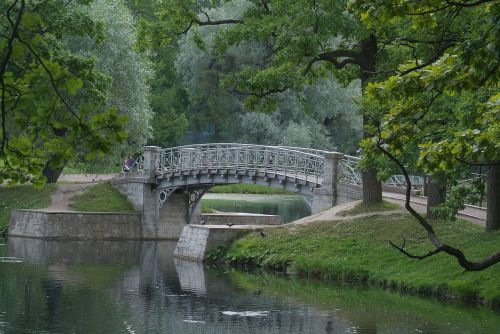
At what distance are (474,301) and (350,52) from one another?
9888 mm

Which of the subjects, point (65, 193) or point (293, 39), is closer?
point (293, 39)

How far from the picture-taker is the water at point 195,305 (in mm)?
19719

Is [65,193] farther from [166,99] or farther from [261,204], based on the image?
[166,99]

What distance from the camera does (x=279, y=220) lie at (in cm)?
4203

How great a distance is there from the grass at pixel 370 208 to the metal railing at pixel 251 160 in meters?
4.54

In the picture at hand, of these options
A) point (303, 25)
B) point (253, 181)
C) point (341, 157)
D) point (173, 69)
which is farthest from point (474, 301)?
point (173, 69)

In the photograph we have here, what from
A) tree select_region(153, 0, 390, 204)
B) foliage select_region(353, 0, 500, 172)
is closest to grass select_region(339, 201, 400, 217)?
tree select_region(153, 0, 390, 204)

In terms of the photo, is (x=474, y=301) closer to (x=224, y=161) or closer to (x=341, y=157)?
(x=341, y=157)

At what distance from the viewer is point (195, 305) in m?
22.8

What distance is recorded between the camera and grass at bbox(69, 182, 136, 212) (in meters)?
44.5

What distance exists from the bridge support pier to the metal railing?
780 millimetres

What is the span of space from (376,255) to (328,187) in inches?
343


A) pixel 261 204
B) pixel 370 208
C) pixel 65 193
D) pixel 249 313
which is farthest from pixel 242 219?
pixel 249 313

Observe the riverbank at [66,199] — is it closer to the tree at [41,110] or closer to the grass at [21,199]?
the grass at [21,199]
